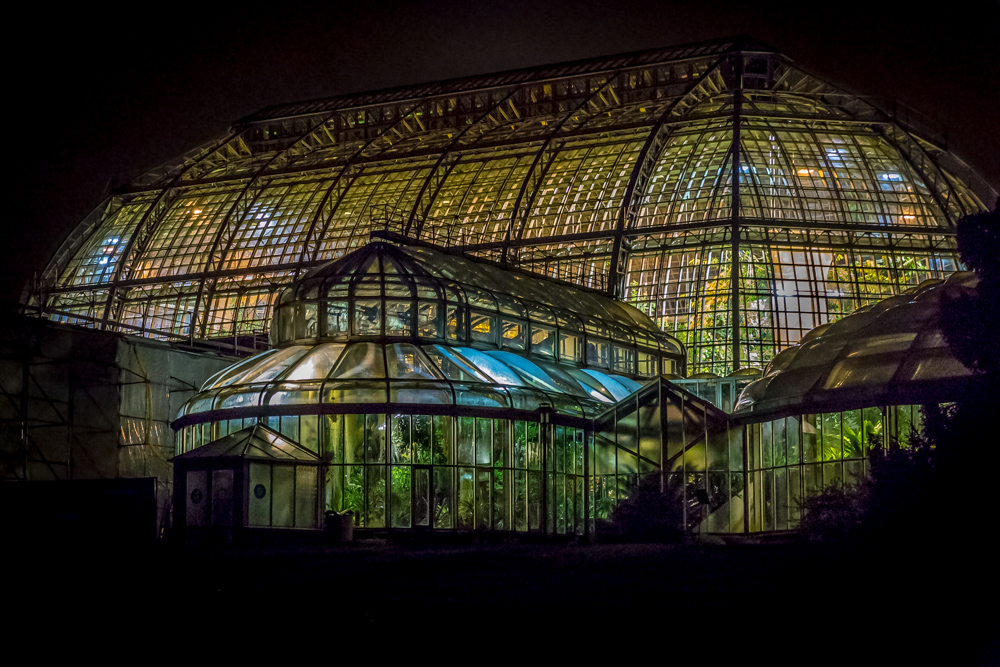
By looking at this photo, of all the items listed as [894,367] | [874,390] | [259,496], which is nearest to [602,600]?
[874,390]

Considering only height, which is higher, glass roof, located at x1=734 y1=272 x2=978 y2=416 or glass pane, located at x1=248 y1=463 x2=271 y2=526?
glass roof, located at x1=734 y1=272 x2=978 y2=416

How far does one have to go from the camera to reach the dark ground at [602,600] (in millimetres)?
28922

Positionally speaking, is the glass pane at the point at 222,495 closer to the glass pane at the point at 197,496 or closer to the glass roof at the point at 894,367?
the glass pane at the point at 197,496

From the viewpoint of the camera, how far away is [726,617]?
2934 cm

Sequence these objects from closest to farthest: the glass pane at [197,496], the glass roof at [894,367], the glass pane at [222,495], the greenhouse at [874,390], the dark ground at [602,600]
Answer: the dark ground at [602,600] < the glass roof at [894,367] < the greenhouse at [874,390] < the glass pane at [222,495] < the glass pane at [197,496]

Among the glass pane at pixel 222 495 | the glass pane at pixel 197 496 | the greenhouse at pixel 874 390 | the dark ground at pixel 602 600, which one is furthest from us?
the glass pane at pixel 197 496

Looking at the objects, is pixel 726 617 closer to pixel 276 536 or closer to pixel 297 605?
pixel 297 605

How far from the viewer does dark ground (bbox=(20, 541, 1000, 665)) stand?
28.9 metres

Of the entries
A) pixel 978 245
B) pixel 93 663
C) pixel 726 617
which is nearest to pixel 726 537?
pixel 978 245

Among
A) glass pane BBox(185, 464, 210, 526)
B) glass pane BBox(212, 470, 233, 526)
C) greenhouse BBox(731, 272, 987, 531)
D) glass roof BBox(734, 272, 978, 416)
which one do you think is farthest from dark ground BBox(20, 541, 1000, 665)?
glass pane BBox(185, 464, 210, 526)

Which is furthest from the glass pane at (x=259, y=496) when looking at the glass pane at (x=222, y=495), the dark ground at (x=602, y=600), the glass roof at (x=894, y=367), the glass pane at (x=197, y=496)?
the glass roof at (x=894, y=367)

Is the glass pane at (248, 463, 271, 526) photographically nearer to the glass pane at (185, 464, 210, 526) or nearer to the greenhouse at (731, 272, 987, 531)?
the glass pane at (185, 464, 210, 526)

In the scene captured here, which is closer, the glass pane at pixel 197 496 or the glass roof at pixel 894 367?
the glass roof at pixel 894 367

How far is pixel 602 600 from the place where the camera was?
102 ft
